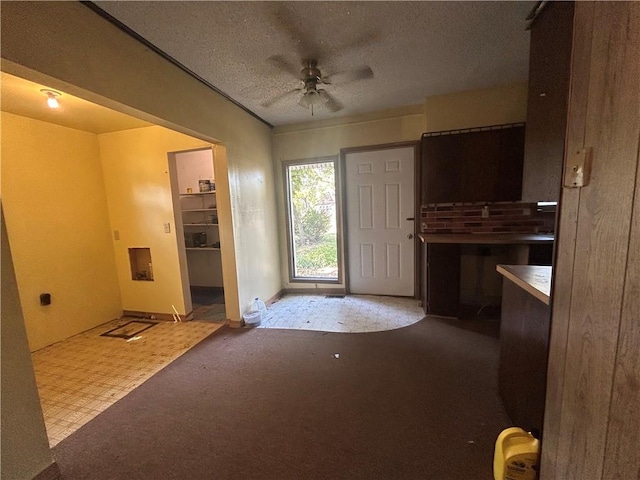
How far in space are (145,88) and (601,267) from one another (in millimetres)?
2579

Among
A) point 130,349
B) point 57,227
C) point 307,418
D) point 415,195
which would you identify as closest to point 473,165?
point 415,195

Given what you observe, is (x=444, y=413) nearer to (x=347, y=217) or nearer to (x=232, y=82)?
(x=347, y=217)

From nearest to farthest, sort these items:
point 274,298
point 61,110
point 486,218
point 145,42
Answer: point 145,42, point 61,110, point 486,218, point 274,298

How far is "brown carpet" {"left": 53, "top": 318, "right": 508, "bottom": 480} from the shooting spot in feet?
4.44

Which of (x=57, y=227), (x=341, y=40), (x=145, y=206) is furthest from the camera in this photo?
(x=145, y=206)

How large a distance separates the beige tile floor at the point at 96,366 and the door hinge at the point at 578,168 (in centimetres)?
275

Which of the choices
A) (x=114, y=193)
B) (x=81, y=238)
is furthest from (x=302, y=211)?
(x=81, y=238)

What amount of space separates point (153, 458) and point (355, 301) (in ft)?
8.85

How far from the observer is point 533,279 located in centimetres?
130

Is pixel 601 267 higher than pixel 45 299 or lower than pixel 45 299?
higher

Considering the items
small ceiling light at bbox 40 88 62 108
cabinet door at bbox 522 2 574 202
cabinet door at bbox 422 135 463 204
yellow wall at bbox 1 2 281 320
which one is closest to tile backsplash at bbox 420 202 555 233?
cabinet door at bbox 422 135 463 204

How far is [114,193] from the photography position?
333 centimetres

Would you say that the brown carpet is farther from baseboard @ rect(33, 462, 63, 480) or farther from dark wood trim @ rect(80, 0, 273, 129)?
dark wood trim @ rect(80, 0, 273, 129)

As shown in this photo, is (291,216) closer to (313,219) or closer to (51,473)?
(313,219)
